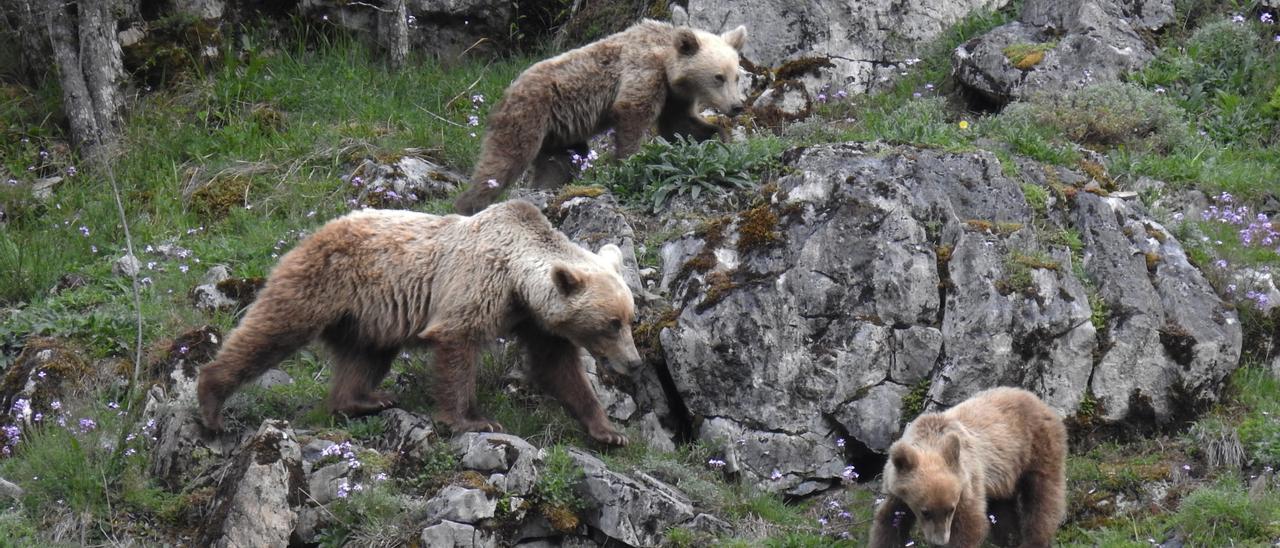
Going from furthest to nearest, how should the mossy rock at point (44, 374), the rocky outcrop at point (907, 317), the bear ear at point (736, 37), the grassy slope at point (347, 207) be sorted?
the bear ear at point (736, 37), the mossy rock at point (44, 374), the rocky outcrop at point (907, 317), the grassy slope at point (347, 207)

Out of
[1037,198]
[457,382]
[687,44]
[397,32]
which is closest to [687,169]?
[687,44]

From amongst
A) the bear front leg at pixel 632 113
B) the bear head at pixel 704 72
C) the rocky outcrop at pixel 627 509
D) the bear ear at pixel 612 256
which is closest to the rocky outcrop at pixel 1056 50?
the bear head at pixel 704 72

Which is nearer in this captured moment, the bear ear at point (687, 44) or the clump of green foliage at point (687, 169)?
the clump of green foliage at point (687, 169)

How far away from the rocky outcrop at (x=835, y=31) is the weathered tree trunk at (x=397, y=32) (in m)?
2.70

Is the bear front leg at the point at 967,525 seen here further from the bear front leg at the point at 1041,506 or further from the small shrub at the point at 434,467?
the small shrub at the point at 434,467

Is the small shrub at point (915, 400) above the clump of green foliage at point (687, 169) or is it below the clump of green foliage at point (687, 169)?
below

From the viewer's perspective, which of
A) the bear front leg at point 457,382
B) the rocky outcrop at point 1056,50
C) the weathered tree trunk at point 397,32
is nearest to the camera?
the bear front leg at point 457,382

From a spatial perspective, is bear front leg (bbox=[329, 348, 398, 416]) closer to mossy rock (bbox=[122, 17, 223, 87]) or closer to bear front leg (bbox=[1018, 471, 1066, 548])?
bear front leg (bbox=[1018, 471, 1066, 548])

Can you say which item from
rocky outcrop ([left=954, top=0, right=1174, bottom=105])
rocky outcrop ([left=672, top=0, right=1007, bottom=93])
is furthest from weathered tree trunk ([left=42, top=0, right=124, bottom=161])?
rocky outcrop ([left=954, top=0, right=1174, bottom=105])

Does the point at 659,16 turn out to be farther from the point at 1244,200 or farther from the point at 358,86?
the point at 1244,200

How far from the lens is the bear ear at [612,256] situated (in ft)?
30.1

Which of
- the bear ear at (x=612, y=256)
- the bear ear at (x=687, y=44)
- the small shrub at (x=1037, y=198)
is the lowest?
the bear ear at (x=612, y=256)

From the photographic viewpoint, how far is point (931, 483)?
759 cm

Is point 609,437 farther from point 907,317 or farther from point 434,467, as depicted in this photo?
point 907,317
